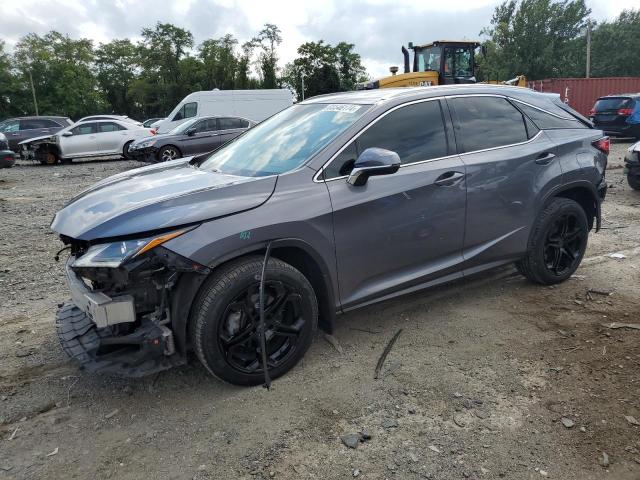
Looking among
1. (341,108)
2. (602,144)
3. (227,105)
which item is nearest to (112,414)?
(341,108)

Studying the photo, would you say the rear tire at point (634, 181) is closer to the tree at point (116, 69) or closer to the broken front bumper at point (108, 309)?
the broken front bumper at point (108, 309)

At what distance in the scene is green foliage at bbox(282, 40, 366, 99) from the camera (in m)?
55.1

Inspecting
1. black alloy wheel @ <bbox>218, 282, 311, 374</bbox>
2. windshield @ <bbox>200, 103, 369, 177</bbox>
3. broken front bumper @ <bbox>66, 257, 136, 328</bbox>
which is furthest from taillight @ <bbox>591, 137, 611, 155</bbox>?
broken front bumper @ <bbox>66, 257, 136, 328</bbox>

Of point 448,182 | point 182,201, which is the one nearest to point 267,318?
point 182,201

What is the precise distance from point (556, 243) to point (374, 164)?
2357 mm

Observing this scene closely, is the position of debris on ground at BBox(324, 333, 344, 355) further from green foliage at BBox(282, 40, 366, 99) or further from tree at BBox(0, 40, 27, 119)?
tree at BBox(0, 40, 27, 119)

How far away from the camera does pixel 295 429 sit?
9.23 ft

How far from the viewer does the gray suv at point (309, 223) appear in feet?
9.32

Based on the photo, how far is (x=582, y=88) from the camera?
93.0 ft

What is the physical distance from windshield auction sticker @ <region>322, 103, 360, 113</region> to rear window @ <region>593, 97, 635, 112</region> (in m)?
16.5

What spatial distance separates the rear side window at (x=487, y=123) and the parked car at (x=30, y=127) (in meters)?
21.0

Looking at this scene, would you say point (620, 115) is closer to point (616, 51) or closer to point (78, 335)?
point (78, 335)

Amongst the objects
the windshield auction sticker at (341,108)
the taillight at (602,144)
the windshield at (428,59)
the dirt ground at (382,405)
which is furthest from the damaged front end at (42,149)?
the taillight at (602,144)

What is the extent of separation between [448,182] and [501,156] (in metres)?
0.66
